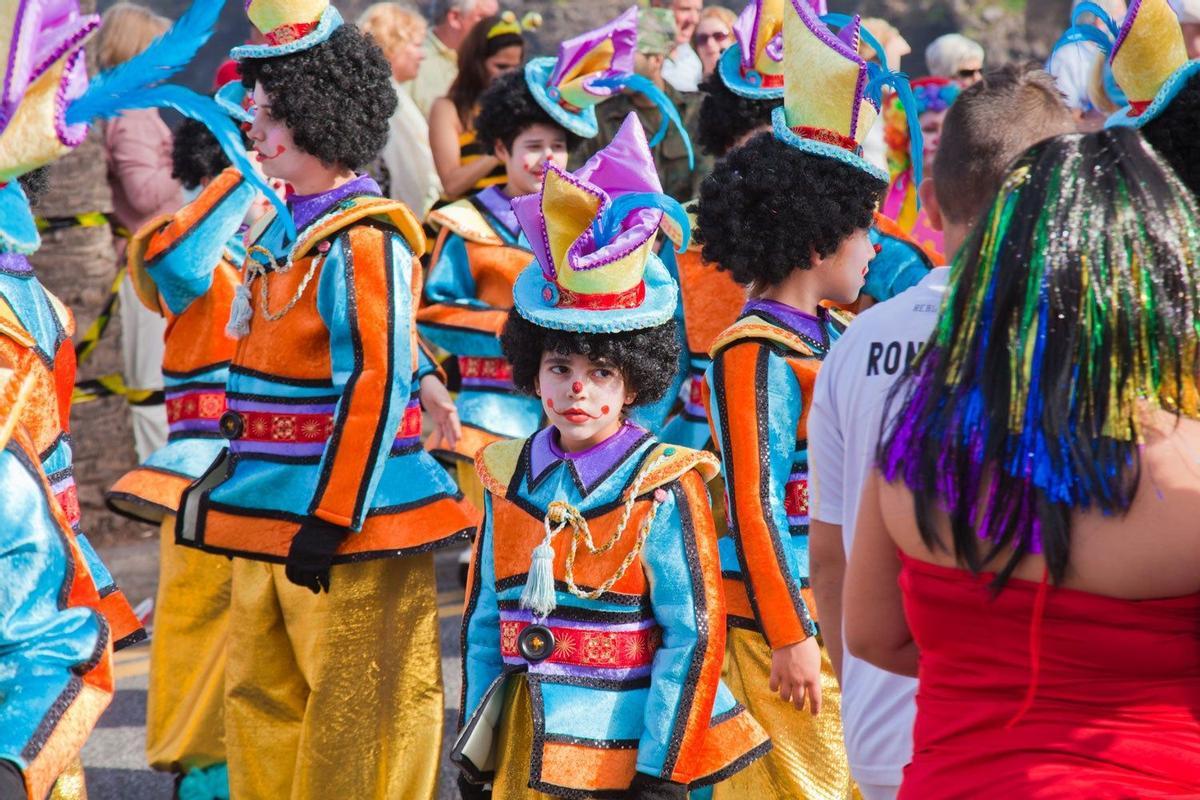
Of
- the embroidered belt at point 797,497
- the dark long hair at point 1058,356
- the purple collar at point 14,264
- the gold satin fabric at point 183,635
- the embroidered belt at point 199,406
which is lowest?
the gold satin fabric at point 183,635

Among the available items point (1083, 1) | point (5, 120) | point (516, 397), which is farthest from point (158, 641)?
point (1083, 1)

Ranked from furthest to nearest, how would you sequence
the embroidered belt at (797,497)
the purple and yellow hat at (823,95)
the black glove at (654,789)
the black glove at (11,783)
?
the purple and yellow hat at (823,95) < the embroidered belt at (797,497) < the black glove at (654,789) < the black glove at (11,783)

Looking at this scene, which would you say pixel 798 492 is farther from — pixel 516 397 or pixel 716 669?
pixel 516 397

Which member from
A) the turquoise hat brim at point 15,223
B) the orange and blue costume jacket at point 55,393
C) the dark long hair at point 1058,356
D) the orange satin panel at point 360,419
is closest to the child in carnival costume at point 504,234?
the orange satin panel at point 360,419

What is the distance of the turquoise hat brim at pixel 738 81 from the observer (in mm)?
5441

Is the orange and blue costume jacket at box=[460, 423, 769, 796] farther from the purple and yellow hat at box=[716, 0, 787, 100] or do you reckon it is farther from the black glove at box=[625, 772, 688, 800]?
the purple and yellow hat at box=[716, 0, 787, 100]

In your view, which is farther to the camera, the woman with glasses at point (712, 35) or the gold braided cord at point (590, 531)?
the woman with glasses at point (712, 35)

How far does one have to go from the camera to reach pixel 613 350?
371cm

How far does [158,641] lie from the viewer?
5211mm

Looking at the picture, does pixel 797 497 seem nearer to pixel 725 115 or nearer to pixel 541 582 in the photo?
pixel 541 582

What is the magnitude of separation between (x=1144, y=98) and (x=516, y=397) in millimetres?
2237

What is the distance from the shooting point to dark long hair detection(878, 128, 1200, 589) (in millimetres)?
2199

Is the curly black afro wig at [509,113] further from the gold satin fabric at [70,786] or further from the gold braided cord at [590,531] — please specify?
the gold satin fabric at [70,786]

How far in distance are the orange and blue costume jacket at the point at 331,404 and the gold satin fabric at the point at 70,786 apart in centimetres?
81
